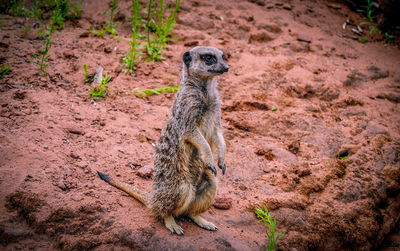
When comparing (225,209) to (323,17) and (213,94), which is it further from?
(323,17)

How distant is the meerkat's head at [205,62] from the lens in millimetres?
2465

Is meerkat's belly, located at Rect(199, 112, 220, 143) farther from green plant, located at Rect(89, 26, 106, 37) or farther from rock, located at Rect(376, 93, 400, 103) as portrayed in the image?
rock, located at Rect(376, 93, 400, 103)

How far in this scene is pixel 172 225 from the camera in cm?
233

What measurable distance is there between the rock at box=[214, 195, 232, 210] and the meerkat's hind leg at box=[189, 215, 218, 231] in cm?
32

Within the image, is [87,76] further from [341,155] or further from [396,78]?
[396,78]

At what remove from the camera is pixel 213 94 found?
2613mm

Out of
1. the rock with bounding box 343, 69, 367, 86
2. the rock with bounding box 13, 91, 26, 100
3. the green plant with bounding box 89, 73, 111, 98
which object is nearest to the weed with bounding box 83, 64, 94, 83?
the green plant with bounding box 89, 73, 111, 98

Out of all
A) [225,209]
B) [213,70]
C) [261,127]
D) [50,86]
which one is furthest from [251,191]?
[50,86]

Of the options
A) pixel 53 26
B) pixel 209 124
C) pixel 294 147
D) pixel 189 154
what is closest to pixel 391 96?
pixel 294 147

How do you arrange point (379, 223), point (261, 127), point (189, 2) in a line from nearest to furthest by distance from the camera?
point (379, 223), point (261, 127), point (189, 2)

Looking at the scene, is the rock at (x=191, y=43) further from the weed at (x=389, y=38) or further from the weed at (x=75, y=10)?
the weed at (x=389, y=38)

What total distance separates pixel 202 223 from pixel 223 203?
42cm

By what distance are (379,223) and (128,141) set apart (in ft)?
9.38

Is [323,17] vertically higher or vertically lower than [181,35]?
higher
